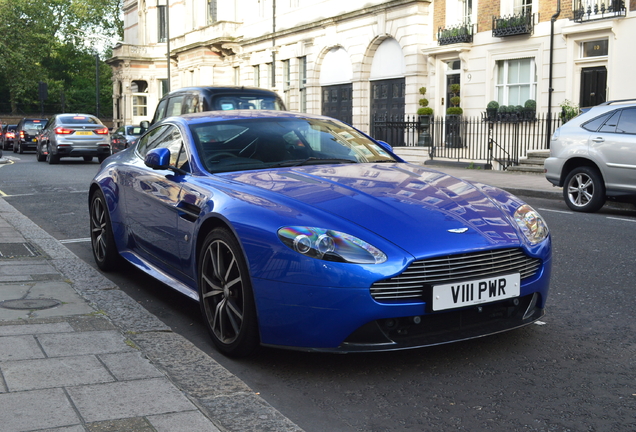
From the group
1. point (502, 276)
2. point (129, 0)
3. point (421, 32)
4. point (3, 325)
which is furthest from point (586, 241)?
point (129, 0)

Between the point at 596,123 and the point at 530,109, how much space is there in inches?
436

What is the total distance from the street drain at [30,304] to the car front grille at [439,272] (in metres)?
A: 2.55

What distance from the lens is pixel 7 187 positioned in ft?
51.8

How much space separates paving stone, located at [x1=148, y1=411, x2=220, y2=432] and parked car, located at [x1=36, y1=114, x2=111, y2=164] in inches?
905

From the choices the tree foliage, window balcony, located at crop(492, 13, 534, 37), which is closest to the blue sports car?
window balcony, located at crop(492, 13, 534, 37)

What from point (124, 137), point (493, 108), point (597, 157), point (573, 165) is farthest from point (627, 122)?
point (124, 137)

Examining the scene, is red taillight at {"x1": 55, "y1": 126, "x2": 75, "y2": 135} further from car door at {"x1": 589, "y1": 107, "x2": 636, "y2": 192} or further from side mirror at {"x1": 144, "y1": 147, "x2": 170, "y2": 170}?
side mirror at {"x1": 144, "y1": 147, "x2": 170, "y2": 170}

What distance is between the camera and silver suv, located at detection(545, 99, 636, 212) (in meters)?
10.9

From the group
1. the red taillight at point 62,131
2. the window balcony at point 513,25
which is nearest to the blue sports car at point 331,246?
the window balcony at point 513,25

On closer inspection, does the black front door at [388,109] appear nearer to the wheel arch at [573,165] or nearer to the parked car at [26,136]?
the wheel arch at [573,165]

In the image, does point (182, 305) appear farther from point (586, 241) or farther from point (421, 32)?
point (421, 32)

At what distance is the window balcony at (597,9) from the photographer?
63.8ft

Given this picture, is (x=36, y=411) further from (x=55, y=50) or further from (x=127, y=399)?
(x=55, y=50)

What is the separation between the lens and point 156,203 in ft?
17.4
